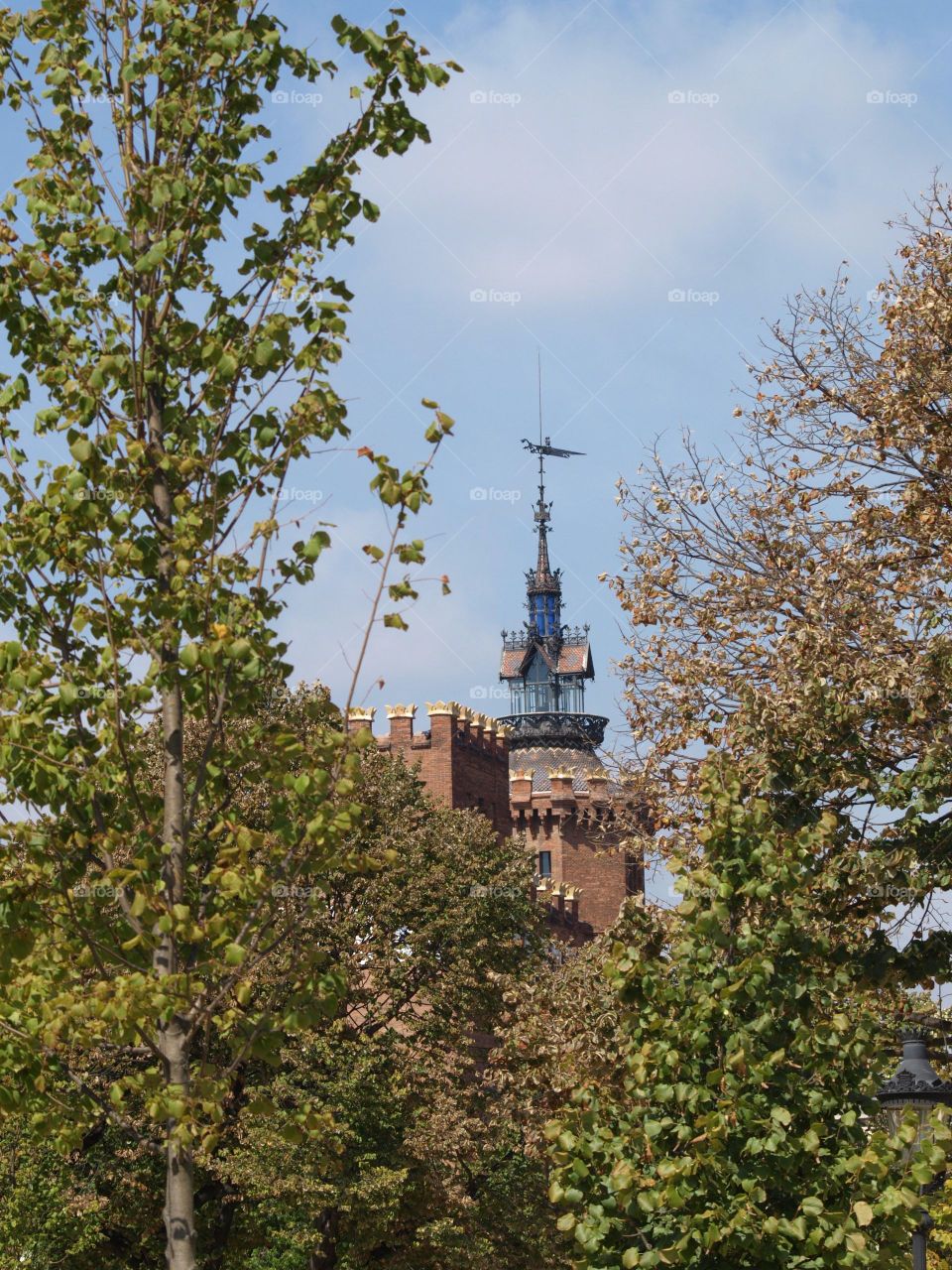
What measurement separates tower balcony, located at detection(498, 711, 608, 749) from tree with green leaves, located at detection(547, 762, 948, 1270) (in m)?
80.5

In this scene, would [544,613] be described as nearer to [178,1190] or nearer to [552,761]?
[552,761]

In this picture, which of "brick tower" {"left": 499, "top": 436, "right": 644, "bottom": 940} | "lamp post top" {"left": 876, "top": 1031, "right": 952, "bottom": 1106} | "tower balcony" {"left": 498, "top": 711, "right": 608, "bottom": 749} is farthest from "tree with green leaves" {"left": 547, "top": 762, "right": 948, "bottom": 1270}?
"tower balcony" {"left": 498, "top": 711, "right": 608, "bottom": 749}

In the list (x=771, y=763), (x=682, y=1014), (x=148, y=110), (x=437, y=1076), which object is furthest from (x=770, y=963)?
(x=437, y=1076)

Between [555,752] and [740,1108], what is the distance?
81980 mm

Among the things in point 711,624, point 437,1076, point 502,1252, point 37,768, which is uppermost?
point 711,624

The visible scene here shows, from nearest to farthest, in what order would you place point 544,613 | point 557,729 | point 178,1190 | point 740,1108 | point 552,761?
point 178,1190 → point 740,1108 → point 552,761 → point 557,729 → point 544,613

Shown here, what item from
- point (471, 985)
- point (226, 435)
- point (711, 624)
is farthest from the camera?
point (471, 985)

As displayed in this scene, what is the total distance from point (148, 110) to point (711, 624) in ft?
37.6

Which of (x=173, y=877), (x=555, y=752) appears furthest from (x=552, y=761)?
(x=173, y=877)

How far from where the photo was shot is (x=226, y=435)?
1013cm

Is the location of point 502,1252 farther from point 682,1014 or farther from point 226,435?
point 226,435

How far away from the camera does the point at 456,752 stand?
216 feet

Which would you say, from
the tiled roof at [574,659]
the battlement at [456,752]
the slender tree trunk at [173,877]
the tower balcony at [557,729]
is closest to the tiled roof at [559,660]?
the tiled roof at [574,659]

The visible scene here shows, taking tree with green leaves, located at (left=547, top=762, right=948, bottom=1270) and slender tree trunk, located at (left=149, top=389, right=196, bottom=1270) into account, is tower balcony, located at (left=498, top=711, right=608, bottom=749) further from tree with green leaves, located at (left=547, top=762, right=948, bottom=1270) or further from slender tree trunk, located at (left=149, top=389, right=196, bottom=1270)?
slender tree trunk, located at (left=149, top=389, right=196, bottom=1270)
